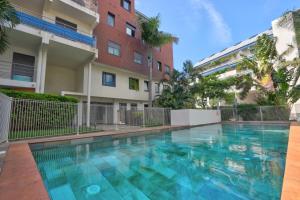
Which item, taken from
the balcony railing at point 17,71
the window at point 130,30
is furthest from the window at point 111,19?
the balcony railing at point 17,71

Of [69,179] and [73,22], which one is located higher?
[73,22]

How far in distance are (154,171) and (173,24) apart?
22583mm

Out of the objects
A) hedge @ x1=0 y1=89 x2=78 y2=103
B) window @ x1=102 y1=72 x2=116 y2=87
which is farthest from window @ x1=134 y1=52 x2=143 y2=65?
hedge @ x1=0 y1=89 x2=78 y2=103

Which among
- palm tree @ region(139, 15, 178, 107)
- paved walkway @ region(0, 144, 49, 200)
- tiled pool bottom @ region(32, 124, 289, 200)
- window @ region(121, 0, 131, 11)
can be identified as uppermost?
window @ region(121, 0, 131, 11)

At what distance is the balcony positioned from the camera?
1062 cm

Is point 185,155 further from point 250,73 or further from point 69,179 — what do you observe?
point 250,73

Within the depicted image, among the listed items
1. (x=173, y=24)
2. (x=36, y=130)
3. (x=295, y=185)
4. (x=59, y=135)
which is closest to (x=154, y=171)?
(x=295, y=185)

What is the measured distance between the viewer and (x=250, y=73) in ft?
67.2

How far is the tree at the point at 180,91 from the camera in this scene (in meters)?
18.0

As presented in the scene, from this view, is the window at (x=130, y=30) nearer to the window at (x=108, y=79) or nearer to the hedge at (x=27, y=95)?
the window at (x=108, y=79)

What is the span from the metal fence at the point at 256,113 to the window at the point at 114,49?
15.2m

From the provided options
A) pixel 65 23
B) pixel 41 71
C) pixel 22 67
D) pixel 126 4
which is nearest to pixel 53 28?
pixel 65 23

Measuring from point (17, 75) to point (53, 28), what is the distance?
4.04 metres

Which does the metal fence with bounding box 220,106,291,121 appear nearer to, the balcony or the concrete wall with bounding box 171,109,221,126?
the concrete wall with bounding box 171,109,221,126
